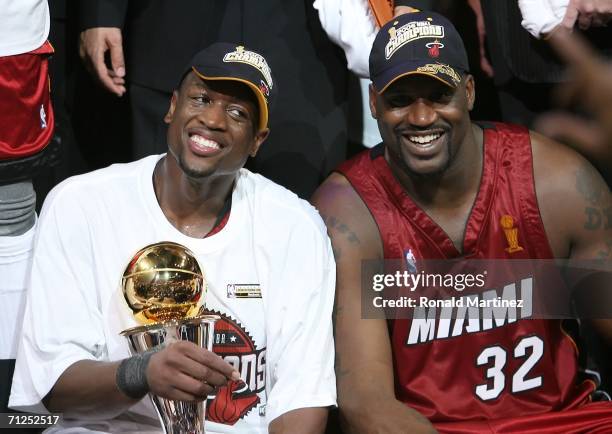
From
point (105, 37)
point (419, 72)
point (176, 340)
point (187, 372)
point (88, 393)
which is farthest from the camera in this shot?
point (105, 37)

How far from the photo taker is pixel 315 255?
3354 millimetres

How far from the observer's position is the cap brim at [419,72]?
3.50m

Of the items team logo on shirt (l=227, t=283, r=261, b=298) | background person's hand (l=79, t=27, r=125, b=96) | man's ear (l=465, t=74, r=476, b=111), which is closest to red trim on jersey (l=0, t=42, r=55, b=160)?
background person's hand (l=79, t=27, r=125, b=96)

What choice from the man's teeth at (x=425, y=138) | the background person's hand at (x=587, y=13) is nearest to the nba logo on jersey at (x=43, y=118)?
the man's teeth at (x=425, y=138)

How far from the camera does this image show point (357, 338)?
3.46m

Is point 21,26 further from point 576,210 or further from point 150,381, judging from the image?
point 576,210

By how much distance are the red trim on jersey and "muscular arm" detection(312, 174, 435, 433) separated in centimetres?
85

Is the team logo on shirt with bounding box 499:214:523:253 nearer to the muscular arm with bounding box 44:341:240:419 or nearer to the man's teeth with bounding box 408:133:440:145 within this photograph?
the man's teeth with bounding box 408:133:440:145

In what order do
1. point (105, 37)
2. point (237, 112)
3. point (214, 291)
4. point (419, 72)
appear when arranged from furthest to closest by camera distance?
point (105, 37) < point (419, 72) < point (237, 112) < point (214, 291)

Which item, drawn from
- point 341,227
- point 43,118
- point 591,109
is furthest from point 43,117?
point 591,109

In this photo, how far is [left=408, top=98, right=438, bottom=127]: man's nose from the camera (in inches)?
139

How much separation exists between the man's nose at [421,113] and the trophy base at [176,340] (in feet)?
3.24

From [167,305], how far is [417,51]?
1.17m

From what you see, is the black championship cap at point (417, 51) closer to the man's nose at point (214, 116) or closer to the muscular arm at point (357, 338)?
the muscular arm at point (357, 338)
